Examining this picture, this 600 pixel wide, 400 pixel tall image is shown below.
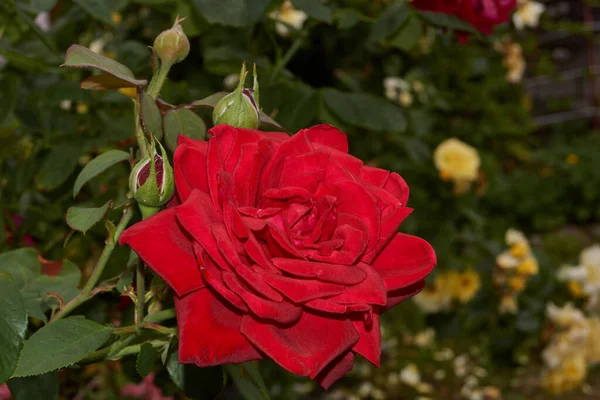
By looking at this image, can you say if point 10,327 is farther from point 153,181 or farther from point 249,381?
point 249,381

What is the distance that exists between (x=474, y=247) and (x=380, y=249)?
1654 millimetres

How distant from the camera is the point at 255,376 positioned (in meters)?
0.58

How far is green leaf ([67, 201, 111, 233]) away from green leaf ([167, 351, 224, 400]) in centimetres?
11


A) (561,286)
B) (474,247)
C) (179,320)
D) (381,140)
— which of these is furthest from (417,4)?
(561,286)

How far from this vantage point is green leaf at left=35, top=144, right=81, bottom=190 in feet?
2.67

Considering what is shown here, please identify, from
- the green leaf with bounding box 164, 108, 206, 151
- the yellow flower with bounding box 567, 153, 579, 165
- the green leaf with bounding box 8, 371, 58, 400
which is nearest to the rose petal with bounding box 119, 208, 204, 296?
the green leaf with bounding box 164, 108, 206, 151

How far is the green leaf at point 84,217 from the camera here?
469 millimetres

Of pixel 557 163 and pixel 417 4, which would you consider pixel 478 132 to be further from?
pixel 417 4

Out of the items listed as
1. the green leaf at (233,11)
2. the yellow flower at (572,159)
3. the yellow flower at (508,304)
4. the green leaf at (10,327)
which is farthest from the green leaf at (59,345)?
the yellow flower at (572,159)

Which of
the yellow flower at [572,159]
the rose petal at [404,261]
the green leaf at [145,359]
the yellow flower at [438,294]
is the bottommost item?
the yellow flower at [572,159]

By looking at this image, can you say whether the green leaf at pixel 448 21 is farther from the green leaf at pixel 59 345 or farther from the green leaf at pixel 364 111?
the green leaf at pixel 59 345

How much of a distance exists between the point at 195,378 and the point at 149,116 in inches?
7.5

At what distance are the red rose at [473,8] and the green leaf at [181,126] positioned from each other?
42 centimetres

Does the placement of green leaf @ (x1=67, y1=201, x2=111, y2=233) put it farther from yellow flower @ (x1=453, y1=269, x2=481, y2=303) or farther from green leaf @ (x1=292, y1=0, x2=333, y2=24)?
yellow flower @ (x1=453, y1=269, x2=481, y2=303)
